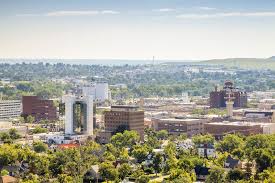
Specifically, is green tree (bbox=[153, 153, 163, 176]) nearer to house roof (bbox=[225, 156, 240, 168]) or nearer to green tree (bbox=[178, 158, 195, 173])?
green tree (bbox=[178, 158, 195, 173])

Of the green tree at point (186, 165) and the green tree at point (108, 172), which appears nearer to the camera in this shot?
the green tree at point (108, 172)

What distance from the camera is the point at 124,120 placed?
51.6 metres

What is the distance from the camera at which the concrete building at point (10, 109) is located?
72125 millimetres

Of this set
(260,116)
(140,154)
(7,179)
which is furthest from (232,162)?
(260,116)

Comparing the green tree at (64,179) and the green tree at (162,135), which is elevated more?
the green tree at (64,179)

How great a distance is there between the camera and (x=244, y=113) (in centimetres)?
6694

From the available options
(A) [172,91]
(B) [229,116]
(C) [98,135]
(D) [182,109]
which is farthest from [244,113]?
(A) [172,91]

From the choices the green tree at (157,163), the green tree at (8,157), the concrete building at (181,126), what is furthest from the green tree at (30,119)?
the green tree at (157,163)

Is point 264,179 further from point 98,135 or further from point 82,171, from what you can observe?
point 98,135

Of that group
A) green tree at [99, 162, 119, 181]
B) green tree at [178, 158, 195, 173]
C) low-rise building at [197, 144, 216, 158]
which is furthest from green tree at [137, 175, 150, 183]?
low-rise building at [197, 144, 216, 158]

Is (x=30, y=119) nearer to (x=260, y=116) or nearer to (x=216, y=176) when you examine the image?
(x=260, y=116)

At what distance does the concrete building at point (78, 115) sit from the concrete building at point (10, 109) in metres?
20.5

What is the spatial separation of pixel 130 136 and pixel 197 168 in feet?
39.3

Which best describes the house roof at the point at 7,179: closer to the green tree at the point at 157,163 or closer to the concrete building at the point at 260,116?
the green tree at the point at 157,163
